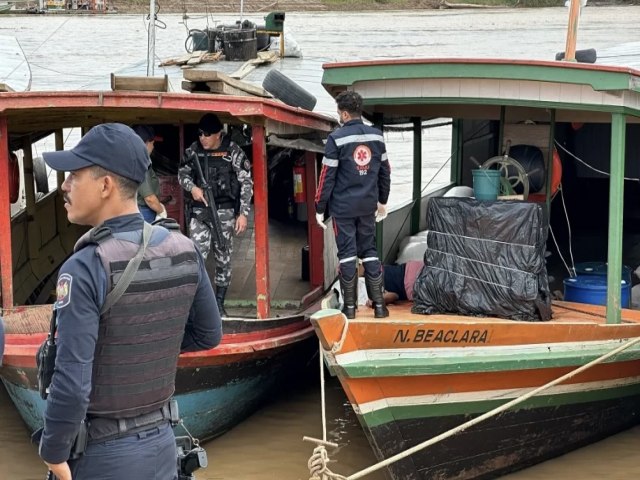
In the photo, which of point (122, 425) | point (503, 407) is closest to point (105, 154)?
point (122, 425)

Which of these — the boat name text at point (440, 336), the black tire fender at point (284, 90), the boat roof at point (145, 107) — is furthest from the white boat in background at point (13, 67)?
the boat name text at point (440, 336)

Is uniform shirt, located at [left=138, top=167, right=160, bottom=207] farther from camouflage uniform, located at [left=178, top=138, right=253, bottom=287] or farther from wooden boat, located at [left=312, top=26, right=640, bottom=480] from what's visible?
wooden boat, located at [left=312, top=26, right=640, bottom=480]

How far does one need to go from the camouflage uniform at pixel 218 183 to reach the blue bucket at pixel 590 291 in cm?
239

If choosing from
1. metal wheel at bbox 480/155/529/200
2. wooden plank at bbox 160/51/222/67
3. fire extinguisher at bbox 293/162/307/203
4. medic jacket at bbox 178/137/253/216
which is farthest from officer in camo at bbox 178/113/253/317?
wooden plank at bbox 160/51/222/67

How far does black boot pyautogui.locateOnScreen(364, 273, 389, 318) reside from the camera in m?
6.79

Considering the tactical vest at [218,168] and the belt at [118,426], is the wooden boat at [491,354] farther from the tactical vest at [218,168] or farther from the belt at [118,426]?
the belt at [118,426]

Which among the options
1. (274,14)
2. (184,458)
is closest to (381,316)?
(184,458)

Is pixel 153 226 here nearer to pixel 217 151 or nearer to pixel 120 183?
pixel 120 183

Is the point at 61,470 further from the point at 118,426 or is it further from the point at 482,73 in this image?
the point at 482,73

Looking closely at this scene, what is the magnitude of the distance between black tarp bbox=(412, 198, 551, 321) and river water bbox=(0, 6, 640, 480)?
1.21 metres

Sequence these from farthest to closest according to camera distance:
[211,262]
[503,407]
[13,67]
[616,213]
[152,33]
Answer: [13,67] → [211,262] → [152,33] → [616,213] → [503,407]

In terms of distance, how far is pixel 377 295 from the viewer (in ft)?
22.4

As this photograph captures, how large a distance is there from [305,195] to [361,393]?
2925mm

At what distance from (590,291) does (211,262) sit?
10.5ft
